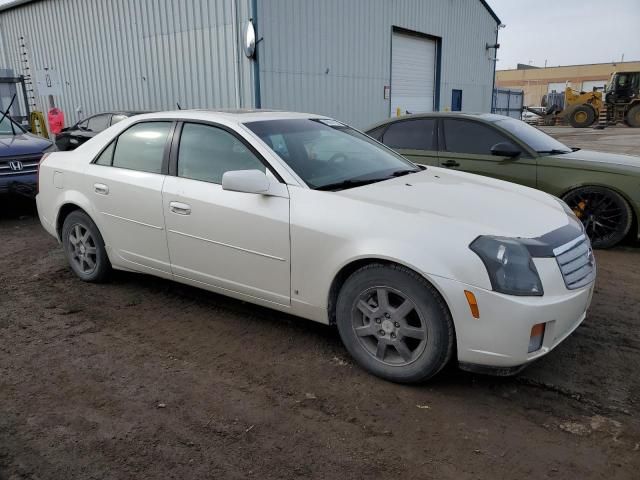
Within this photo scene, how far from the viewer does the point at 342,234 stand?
10.2 feet

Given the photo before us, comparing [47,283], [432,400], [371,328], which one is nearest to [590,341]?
[432,400]

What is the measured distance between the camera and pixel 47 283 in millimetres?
4840

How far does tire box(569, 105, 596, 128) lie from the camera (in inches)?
1148

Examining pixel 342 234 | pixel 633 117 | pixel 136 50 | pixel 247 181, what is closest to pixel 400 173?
pixel 342 234

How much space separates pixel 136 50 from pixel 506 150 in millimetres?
10985

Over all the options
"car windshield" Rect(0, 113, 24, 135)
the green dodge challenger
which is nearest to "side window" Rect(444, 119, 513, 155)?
the green dodge challenger

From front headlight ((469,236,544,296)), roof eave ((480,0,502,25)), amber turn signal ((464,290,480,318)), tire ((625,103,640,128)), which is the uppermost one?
roof eave ((480,0,502,25))

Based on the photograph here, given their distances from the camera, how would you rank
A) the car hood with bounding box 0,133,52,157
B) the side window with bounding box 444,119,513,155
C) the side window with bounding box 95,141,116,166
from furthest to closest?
the car hood with bounding box 0,133,52,157
the side window with bounding box 444,119,513,155
the side window with bounding box 95,141,116,166

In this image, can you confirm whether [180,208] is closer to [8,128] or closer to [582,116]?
[8,128]

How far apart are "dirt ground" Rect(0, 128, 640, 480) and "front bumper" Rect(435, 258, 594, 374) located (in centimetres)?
31

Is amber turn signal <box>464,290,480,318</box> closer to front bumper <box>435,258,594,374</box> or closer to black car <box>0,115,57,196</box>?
front bumper <box>435,258,594,374</box>

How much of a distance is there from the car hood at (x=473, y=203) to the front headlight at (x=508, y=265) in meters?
0.09

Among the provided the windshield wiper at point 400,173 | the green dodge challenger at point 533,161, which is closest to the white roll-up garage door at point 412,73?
the green dodge challenger at point 533,161

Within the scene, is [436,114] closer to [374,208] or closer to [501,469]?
[374,208]
